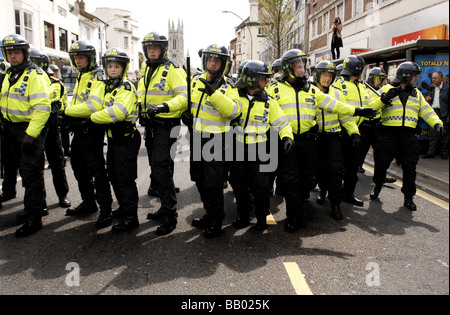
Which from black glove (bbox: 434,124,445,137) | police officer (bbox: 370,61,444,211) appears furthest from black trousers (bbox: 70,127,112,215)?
black glove (bbox: 434,124,445,137)

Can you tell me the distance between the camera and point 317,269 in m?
3.48

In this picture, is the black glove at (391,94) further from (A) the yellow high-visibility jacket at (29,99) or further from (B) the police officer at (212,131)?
(A) the yellow high-visibility jacket at (29,99)

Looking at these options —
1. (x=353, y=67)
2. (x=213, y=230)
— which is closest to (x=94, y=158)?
(x=213, y=230)

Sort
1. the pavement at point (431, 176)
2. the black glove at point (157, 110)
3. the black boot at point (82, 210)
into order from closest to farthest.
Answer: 1. the black glove at point (157, 110)
2. the black boot at point (82, 210)
3. the pavement at point (431, 176)

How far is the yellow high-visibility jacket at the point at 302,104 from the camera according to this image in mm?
4488

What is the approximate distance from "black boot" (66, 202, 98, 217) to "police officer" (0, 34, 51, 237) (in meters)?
0.53

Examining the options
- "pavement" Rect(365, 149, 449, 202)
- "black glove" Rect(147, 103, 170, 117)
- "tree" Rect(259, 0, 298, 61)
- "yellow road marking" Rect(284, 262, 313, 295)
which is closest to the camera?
"yellow road marking" Rect(284, 262, 313, 295)

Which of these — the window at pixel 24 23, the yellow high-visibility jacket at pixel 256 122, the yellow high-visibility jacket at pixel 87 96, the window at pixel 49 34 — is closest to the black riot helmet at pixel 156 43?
the yellow high-visibility jacket at pixel 87 96

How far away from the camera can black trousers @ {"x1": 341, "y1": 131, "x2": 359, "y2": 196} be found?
5.62 m

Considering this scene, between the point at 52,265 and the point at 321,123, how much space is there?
3527mm

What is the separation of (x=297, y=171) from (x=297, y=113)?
0.68m

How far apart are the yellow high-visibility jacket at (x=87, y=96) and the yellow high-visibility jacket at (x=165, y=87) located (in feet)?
1.65

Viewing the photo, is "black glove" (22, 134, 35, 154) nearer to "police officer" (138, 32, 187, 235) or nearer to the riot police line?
the riot police line

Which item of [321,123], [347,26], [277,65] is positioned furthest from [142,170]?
[347,26]
